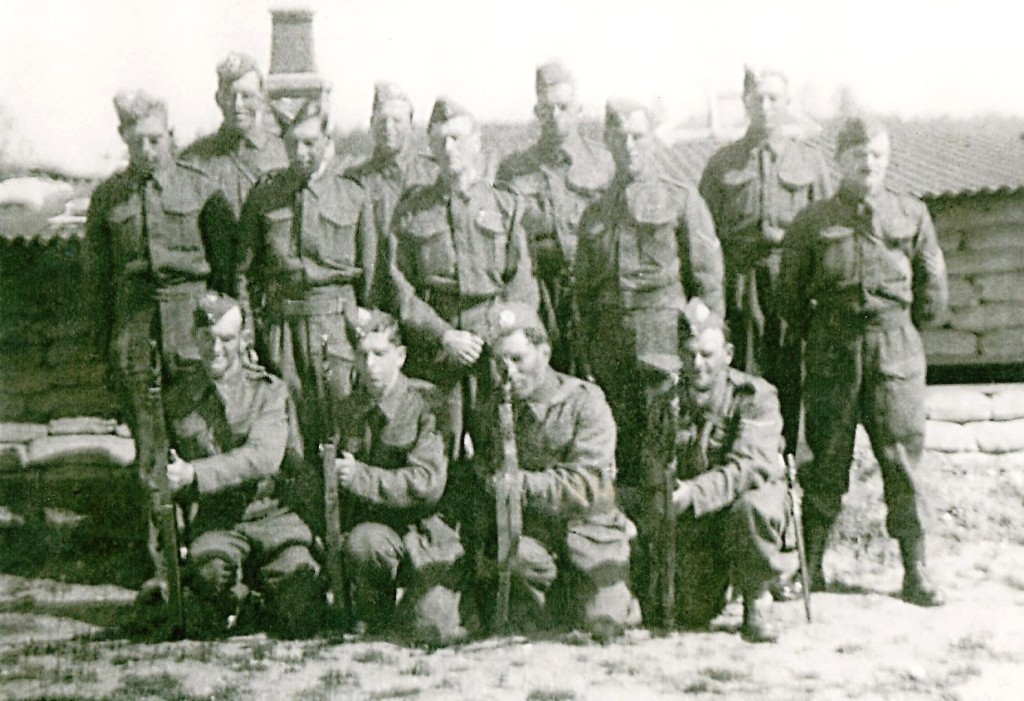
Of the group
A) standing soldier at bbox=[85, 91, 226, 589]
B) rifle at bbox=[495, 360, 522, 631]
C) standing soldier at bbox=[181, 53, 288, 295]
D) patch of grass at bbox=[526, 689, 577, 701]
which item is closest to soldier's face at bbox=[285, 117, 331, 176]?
standing soldier at bbox=[181, 53, 288, 295]

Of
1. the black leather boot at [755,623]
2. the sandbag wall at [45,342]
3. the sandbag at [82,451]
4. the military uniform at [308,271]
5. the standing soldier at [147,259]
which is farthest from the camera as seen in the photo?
the sandbag wall at [45,342]

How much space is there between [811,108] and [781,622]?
598 centimetres

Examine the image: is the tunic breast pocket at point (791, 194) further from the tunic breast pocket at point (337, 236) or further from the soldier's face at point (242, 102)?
the soldier's face at point (242, 102)

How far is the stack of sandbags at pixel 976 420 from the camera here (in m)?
7.28

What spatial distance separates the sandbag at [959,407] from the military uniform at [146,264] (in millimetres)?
4330

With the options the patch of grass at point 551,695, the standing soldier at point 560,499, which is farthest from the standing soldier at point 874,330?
the patch of grass at point 551,695

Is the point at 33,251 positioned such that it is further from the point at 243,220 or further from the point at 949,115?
the point at 949,115

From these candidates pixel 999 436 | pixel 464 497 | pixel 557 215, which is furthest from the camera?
pixel 999 436

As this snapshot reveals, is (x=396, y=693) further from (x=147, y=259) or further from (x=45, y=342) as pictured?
(x=45, y=342)

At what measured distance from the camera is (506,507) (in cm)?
518

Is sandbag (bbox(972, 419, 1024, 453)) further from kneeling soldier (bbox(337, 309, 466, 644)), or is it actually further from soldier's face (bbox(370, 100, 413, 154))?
soldier's face (bbox(370, 100, 413, 154))

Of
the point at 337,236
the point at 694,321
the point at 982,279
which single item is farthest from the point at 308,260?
the point at 982,279

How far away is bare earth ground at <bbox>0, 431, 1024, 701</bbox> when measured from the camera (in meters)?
4.71

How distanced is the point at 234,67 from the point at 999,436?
4854 mm
